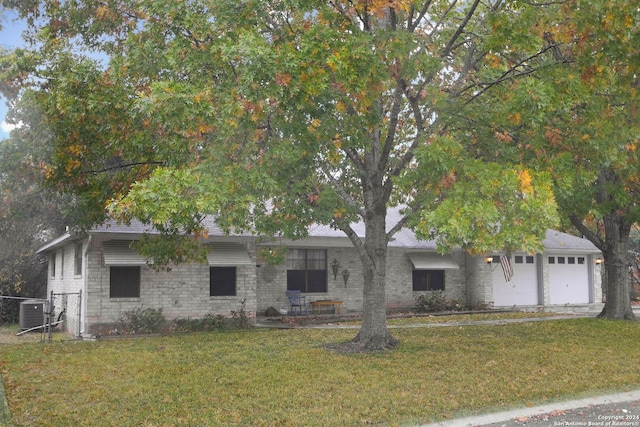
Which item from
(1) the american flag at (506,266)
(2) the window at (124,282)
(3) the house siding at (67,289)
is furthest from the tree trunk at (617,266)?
(3) the house siding at (67,289)

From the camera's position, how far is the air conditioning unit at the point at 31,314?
17.8 m

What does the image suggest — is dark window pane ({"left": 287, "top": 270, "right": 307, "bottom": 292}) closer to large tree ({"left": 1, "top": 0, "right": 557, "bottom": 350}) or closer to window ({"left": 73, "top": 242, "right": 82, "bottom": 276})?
window ({"left": 73, "top": 242, "right": 82, "bottom": 276})

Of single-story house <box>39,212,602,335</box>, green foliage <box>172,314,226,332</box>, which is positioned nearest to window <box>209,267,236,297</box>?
single-story house <box>39,212,602,335</box>

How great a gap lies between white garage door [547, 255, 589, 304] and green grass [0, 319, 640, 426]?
1136 centimetres

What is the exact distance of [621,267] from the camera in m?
18.8

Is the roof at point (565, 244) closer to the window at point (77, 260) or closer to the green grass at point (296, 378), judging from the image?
the green grass at point (296, 378)

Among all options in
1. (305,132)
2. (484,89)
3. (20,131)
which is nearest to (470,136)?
(484,89)

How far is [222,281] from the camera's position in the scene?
18.0 metres

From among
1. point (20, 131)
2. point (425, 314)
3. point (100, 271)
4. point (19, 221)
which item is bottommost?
point (425, 314)

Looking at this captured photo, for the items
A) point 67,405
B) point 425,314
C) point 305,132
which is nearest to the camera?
point 67,405

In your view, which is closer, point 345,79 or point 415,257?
point 345,79

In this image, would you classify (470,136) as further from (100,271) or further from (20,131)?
(20,131)

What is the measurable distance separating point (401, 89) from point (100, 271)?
955 cm

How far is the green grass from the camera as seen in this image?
746 cm
